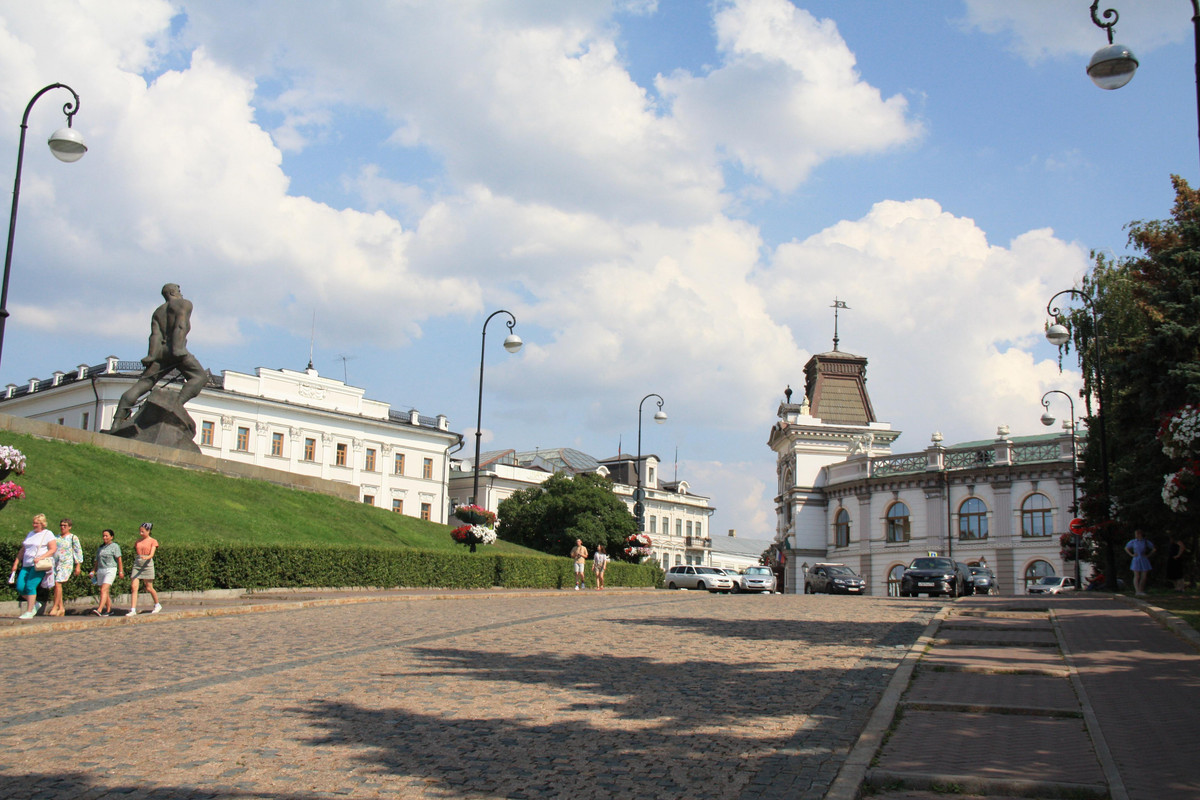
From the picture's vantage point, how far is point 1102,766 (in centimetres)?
708

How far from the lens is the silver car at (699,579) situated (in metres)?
49.5

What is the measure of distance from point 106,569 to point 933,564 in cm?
3116

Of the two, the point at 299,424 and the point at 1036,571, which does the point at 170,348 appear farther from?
the point at 1036,571

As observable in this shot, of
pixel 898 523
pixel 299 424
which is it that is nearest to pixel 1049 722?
pixel 898 523

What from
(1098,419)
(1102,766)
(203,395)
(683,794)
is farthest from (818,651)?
(203,395)

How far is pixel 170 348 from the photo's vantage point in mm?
32094

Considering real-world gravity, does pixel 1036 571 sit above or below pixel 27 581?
above

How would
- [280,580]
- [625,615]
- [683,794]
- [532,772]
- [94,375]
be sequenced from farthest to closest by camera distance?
[94,375]
[280,580]
[625,615]
[532,772]
[683,794]

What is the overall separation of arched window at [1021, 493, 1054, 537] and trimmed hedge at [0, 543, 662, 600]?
37.9 metres

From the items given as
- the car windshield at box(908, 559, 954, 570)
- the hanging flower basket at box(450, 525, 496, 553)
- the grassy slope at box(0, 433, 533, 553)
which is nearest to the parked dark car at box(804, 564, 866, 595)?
the car windshield at box(908, 559, 954, 570)

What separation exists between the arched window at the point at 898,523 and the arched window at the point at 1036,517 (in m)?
8.08

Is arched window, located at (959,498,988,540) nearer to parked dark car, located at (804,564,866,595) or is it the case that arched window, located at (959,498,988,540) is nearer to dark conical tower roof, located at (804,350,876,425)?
dark conical tower roof, located at (804,350,876,425)

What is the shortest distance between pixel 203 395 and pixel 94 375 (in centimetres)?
728

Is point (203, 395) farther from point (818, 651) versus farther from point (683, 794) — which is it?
point (683, 794)
